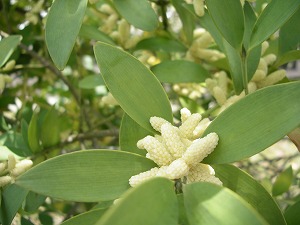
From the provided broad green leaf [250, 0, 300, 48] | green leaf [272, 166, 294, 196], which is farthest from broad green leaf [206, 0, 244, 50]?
green leaf [272, 166, 294, 196]

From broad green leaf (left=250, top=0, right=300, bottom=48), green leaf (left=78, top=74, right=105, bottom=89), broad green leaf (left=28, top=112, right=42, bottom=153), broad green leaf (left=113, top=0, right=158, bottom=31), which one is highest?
broad green leaf (left=250, top=0, right=300, bottom=48)

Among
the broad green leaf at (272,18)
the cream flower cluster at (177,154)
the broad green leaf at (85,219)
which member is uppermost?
the broad green leaf at (272,18)

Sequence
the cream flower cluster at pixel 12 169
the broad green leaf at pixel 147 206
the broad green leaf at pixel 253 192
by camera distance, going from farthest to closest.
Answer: the cream flower cluster at pixel 12 169
the broad green leaf at pixel 253 192
the broad green leaf at pixel 147 206

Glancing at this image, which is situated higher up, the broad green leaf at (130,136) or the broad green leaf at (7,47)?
the broad green leaf at (7,47)

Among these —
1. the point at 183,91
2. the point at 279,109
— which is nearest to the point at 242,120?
the point at 279,109

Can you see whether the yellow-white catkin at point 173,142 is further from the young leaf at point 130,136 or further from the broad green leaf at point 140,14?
the broad green leaf at point 140,14

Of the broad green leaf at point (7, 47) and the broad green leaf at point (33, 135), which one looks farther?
the broad green leaf at point (33, 135)

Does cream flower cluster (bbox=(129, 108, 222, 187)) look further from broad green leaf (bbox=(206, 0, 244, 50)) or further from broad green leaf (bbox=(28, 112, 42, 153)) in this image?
broad green leaf (bbox=(28, 112, 42, 153))

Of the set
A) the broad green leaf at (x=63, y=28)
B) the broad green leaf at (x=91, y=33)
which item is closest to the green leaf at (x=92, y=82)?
the broad green leaf at (x=91, y=33)

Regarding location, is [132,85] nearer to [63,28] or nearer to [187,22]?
[63,28]

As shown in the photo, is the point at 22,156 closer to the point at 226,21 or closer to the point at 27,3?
the point at 226,21
